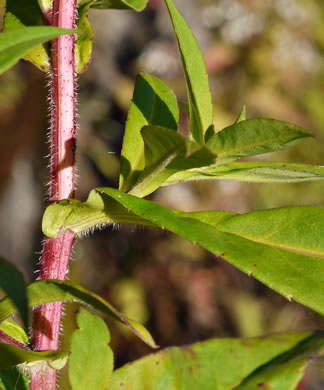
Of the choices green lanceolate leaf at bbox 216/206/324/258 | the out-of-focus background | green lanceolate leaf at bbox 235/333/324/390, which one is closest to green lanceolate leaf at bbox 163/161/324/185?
green lanceolate leaf at bbox 216/206/324/258

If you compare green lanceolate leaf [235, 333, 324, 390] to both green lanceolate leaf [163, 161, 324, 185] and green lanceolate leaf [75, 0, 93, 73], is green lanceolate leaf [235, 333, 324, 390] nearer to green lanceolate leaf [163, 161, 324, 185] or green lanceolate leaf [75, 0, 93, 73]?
green lanceolate leaf [163, 161, 324, 185]

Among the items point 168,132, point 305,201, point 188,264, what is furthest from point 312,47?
point 168,132

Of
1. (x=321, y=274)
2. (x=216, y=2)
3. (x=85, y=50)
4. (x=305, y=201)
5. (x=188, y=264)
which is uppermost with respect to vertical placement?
(x=216, y=2)

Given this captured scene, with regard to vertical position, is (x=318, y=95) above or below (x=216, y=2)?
below

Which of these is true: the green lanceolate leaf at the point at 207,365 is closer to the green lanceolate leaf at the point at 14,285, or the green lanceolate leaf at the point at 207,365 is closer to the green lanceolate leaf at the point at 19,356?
the green lanceolate leaf at the point at 19,356

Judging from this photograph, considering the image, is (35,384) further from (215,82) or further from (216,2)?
(216,2)

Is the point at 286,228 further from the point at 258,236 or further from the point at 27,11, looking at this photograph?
the point at 27,11
